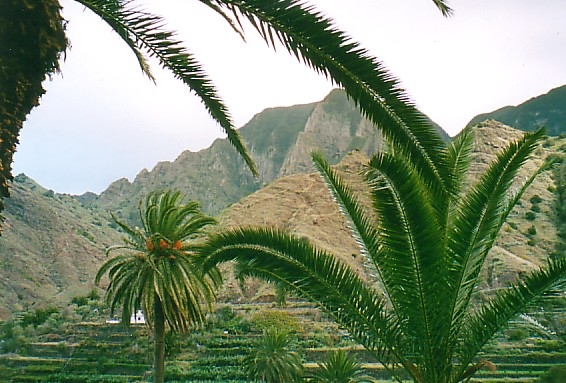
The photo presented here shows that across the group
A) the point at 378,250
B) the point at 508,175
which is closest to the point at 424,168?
the point at 508,175

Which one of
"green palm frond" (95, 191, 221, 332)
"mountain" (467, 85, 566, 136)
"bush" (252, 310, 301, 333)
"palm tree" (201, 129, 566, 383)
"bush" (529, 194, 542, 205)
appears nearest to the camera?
"palm tree" (201, 129, 566, 383)

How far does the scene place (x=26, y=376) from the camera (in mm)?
46875

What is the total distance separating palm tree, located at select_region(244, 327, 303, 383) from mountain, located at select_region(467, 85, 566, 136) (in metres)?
90.4

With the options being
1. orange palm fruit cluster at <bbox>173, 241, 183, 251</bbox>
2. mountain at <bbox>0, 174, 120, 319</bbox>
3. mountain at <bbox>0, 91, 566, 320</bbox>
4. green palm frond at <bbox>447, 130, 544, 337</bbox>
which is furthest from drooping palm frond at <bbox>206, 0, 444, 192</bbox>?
mountain at <bbox>0, 174, 120, 319</bbox>

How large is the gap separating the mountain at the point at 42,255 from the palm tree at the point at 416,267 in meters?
59.9

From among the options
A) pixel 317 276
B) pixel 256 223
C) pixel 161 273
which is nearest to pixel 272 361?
pixel 161 273

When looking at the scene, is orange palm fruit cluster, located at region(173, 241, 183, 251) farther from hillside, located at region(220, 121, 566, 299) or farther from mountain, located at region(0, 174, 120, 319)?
mountain, located at region(0, 174, 120, 319)

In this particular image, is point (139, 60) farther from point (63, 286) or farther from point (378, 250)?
point (63, 286)

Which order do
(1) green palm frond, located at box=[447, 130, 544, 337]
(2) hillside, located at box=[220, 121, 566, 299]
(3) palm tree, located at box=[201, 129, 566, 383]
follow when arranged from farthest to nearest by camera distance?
(2) hillside, located at box=[220, 121, 566, 299] → (1) green palm frond, located at box=[447, 130, 544, 337] → (3) palm tree, located at box=[201, 129, 566, 383]

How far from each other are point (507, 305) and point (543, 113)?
12464 cm

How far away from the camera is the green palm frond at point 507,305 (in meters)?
6.55

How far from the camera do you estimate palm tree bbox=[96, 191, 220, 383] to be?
2097cm

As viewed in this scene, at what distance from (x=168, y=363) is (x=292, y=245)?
4772 centimetres

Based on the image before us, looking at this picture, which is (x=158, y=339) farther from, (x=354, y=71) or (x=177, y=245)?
(x=354, y=71)
